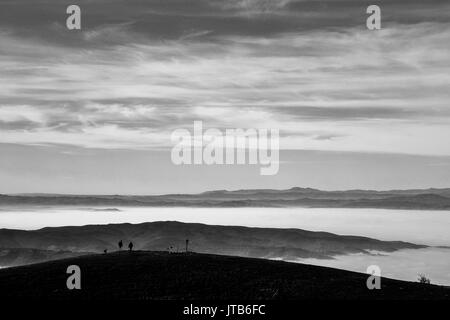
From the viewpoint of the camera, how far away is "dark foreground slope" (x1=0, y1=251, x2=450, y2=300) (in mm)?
73000

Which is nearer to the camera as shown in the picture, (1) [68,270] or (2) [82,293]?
(2) [82,293]

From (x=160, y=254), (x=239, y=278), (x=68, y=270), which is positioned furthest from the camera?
(x=160, y=254)

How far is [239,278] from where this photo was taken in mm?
81375

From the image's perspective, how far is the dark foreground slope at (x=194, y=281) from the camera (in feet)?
240

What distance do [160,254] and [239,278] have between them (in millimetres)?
20351

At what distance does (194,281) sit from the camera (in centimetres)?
7925
